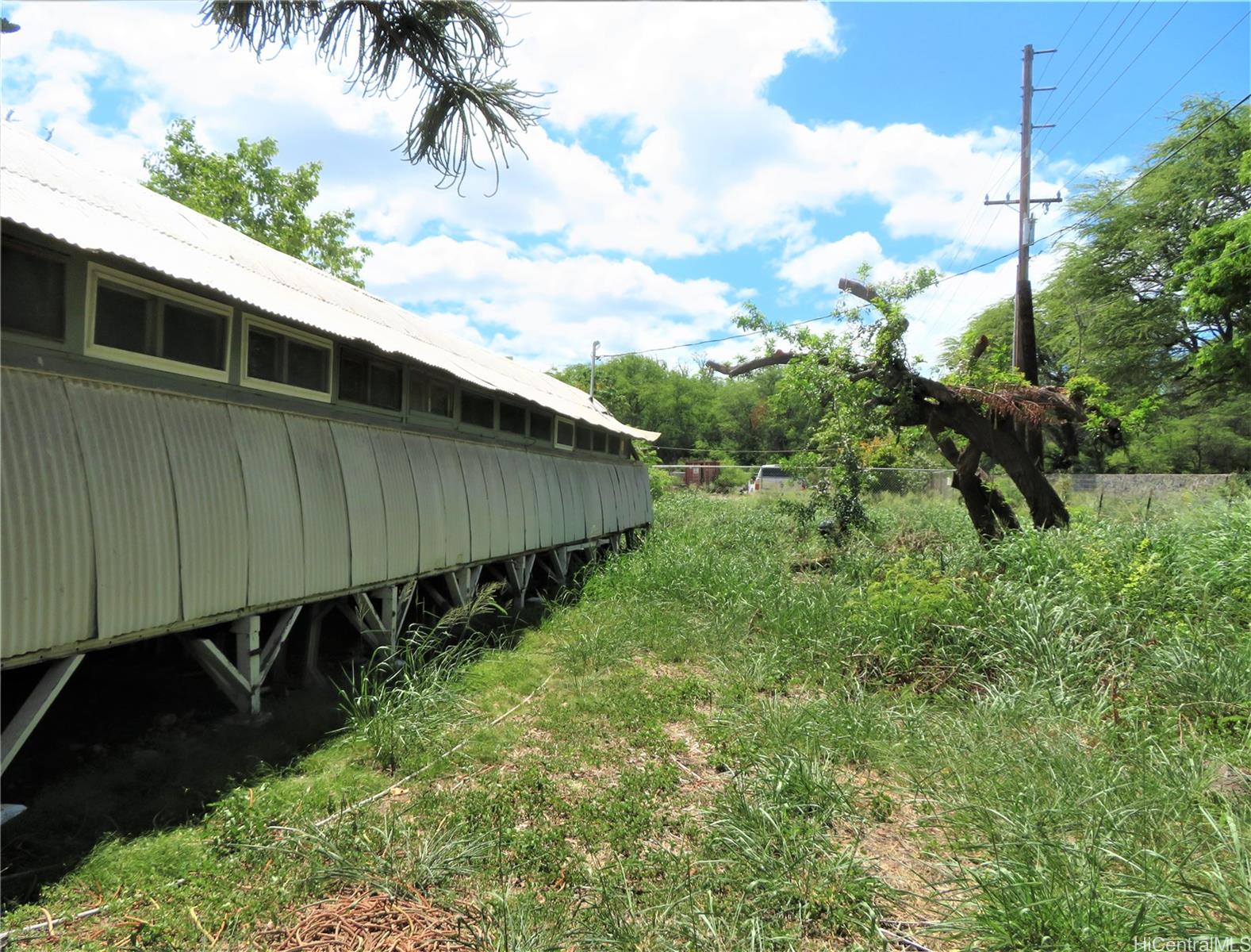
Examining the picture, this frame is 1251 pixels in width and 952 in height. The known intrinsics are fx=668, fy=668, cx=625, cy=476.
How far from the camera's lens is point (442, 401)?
772 cm

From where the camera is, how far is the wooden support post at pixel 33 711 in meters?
3.30

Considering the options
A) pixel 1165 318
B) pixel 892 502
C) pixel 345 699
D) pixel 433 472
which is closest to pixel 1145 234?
pixel 1165 318

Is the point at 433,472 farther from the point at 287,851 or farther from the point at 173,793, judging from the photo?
the point at 287,851

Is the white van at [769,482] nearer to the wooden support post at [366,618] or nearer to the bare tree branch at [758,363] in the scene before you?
the bare tree branch at [758,363]

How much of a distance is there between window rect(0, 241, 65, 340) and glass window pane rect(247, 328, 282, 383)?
1.32m

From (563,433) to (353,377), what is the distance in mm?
5690

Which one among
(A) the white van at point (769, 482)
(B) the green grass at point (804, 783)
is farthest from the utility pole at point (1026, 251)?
(A) the white van at point (769, 482)

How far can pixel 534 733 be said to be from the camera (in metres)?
5.25

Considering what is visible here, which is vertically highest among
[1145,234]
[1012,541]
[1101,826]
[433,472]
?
[1145,234]

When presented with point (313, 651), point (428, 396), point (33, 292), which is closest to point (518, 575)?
point (428, 396)

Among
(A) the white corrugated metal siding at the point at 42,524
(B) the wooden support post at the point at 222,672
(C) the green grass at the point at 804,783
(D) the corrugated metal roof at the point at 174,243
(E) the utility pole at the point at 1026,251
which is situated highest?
(E) the utility pole at the point at 1026,251

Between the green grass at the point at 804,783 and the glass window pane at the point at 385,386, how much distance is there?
2485 mm

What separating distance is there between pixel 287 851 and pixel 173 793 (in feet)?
3.76

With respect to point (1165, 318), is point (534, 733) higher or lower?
lower
